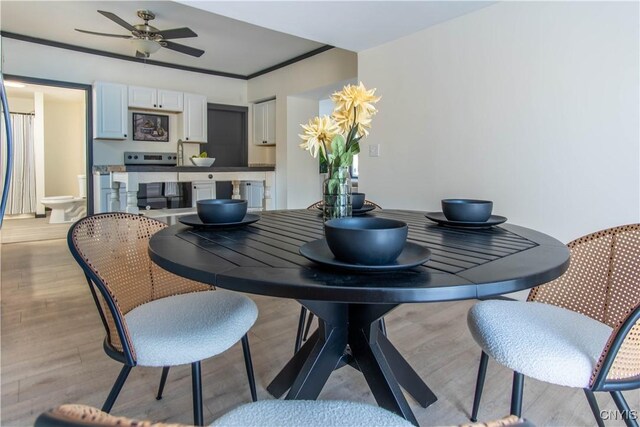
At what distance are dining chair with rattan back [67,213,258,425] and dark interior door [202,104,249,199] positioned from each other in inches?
194

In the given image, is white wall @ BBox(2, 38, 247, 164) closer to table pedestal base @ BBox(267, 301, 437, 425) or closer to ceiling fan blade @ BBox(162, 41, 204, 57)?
ceiling fan blade @ BBox(162, 41, 204, 57)

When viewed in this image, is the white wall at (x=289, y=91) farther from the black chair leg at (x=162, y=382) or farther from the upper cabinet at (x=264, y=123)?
the black chair leg at (x=162, y=382)

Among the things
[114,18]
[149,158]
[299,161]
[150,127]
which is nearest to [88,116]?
[150,127]

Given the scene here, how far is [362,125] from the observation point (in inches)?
49.2

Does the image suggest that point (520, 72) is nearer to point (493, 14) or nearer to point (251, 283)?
point (493, 14)

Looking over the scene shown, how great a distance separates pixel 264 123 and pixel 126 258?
4993 millimetres

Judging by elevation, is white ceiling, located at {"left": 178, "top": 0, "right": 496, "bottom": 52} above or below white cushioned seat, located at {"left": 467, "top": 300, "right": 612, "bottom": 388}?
above

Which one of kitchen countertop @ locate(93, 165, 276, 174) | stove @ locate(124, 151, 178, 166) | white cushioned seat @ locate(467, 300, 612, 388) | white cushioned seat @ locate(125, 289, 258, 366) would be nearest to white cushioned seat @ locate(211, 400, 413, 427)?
white cushioned seat @ locate(125, 289, 258, 366)

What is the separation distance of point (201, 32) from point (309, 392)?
4265mm

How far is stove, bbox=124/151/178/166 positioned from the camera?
5.33 metres

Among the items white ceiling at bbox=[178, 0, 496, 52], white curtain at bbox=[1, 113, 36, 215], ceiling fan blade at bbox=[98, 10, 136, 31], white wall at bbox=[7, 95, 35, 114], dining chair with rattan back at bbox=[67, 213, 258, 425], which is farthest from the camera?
white wall at bbox=[7, 95, 35, 114]

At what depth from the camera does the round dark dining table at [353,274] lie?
73 cm

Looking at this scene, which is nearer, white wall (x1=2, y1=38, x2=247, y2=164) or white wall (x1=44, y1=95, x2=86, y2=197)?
white wall (x1=2, y1=38, x2=247, y2=164)

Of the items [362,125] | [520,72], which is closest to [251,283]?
[362,125]
